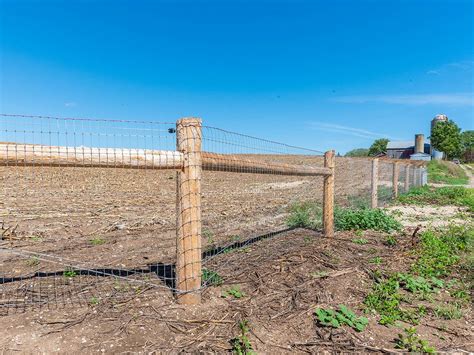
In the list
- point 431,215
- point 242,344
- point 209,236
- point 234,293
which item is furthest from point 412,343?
point 431,215

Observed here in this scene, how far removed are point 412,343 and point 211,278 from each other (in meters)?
1.88

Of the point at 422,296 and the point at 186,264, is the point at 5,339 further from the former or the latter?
the point at 422,296

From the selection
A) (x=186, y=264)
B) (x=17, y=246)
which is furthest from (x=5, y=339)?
(x=17, y=246)

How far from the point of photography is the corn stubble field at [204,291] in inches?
98.3

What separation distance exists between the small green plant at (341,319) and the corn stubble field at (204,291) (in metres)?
0.02

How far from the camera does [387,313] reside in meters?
2.98

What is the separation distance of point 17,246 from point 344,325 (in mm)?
4583

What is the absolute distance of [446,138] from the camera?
55281 mm

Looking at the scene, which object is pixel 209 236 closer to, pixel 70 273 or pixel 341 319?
pixel 70 273

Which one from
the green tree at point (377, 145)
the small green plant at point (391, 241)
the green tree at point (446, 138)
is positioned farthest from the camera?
the green tree at point (377, 145)

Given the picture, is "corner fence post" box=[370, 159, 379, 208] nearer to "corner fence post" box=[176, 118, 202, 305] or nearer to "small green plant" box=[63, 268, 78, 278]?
"corner fence post" box=[176, 118, 202, 305]

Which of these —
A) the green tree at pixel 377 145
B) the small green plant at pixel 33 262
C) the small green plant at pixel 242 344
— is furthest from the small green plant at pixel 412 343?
the green tree at pixel 377 145

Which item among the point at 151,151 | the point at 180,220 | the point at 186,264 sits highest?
the point at 151,151

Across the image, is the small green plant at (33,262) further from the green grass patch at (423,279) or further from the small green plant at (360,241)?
the small green plant at (360,241)
